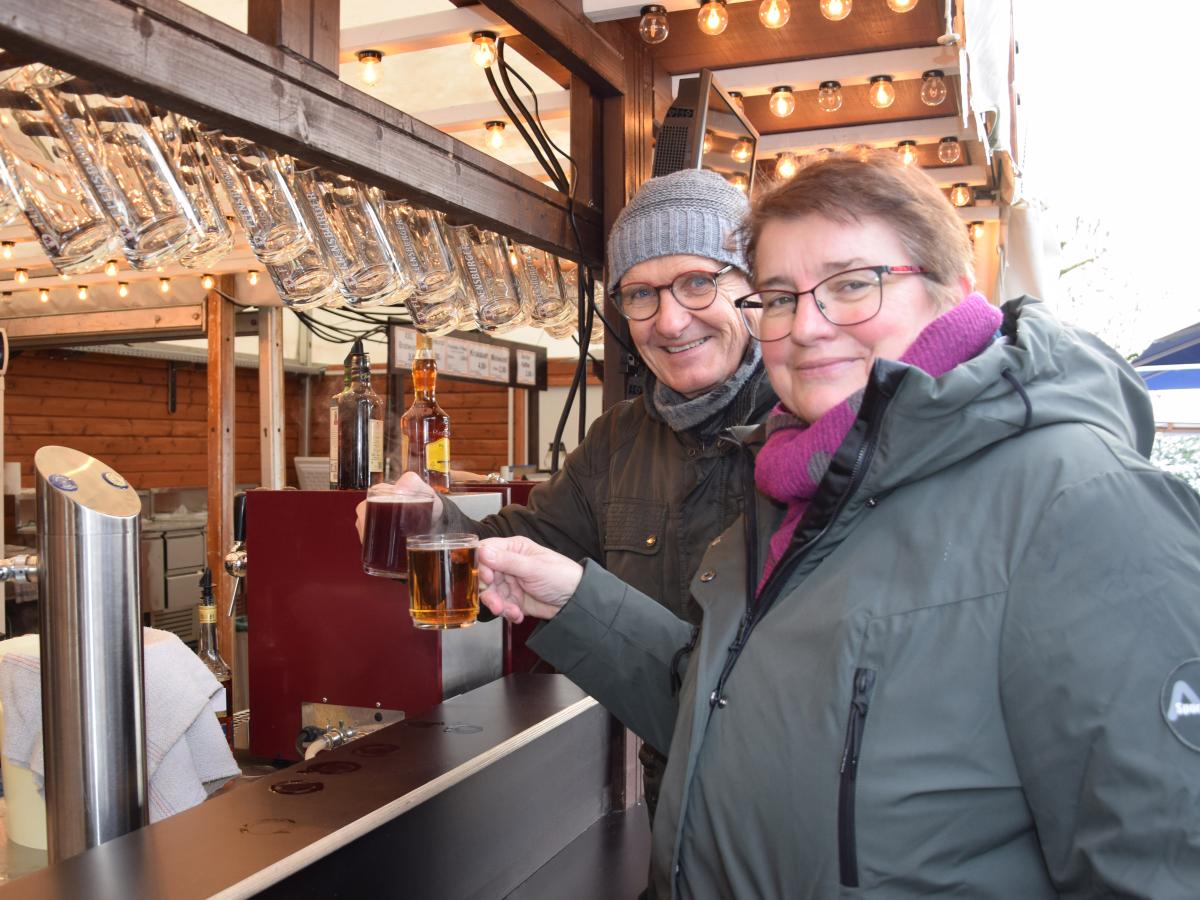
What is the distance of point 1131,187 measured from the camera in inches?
257

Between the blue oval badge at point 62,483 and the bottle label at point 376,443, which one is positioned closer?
the blue oval badge at point 62,483

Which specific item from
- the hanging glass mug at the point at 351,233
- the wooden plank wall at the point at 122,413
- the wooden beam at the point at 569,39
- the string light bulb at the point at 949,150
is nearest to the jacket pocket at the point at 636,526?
the hanging glass mug at the point at 351,233

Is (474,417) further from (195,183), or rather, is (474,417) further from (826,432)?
(826,432)

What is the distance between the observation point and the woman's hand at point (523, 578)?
1482 mm

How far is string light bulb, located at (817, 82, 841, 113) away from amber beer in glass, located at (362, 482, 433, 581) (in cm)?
172

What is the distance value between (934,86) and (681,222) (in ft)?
4.32

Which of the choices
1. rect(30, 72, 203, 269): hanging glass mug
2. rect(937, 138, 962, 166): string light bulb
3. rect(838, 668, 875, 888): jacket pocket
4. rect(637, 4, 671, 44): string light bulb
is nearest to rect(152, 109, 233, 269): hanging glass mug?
rect(30, 72, 203, 269): hanging glass mug

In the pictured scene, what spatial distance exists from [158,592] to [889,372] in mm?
8340

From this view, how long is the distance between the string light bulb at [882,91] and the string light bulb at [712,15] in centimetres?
65

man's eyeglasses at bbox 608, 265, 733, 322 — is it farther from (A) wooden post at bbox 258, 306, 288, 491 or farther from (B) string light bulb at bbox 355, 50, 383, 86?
(A) wooden post at bbox 258, 306, 288, 491

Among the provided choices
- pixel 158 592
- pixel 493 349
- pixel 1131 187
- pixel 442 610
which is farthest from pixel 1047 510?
pixel 158 592

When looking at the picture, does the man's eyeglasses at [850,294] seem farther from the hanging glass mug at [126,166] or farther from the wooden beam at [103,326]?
the wooden beam at [103,326]

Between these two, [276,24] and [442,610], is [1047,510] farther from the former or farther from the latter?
[276,24]

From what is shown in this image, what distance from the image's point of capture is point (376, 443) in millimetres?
2018
